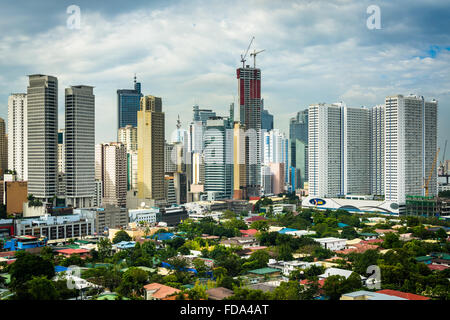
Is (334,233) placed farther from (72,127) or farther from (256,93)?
(256,93)

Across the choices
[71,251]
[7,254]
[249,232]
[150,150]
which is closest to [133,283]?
[71,251]

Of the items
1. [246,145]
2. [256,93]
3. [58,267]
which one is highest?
[256,93]

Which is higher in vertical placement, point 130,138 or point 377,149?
point 130,138

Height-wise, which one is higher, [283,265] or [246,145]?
[246,145]

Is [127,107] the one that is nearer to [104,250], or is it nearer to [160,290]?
[104,250]

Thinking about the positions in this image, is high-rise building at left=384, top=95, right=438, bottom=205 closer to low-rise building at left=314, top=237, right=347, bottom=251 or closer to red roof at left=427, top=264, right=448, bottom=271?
low-rise building at left=314, top=237, right=347, bottom=251
